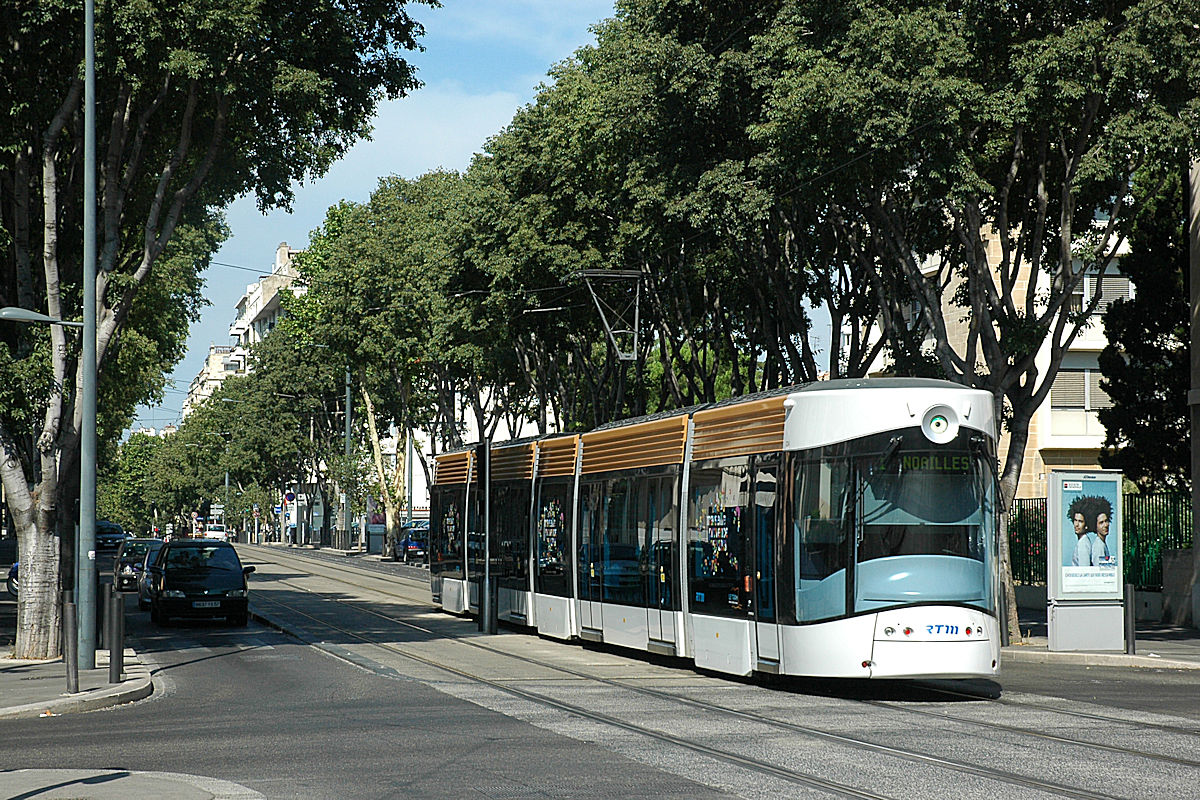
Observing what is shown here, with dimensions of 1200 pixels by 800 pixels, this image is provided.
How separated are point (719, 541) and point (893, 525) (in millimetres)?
2737

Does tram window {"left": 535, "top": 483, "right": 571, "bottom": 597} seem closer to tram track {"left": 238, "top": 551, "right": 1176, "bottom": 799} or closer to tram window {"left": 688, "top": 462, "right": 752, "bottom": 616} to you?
tram track {"left": 238, "top": 551, "right": 1176, "bottom": 799}

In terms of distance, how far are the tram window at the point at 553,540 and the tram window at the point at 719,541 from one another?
16.6ft

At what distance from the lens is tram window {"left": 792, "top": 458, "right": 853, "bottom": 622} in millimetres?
15586

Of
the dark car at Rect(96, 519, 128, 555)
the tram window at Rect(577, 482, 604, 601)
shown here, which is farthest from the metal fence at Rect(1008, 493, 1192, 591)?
the dark car at Rect(96, 519, 128, 555)

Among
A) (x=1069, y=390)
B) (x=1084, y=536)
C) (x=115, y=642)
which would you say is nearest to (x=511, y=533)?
(x=1084, y=536)

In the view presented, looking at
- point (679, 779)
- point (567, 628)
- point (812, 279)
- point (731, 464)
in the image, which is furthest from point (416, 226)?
point (679, 779)

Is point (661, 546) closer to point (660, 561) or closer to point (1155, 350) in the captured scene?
point (660, 561)

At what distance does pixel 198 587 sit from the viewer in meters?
29.7

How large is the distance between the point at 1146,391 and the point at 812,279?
24.9 feet

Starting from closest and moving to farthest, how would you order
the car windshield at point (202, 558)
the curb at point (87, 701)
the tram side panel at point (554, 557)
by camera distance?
the curb at point (87, 701) → the tram side panel at point (554, 557) → the car windshield at point (202, 558)

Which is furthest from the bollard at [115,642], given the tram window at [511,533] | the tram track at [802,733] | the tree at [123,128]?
the tram window at [511,533]

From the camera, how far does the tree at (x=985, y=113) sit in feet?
70.6

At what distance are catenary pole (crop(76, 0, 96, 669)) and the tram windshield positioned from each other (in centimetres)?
903

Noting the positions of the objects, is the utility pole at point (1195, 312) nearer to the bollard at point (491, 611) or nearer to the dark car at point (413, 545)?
the bollard at point (491, 611)
